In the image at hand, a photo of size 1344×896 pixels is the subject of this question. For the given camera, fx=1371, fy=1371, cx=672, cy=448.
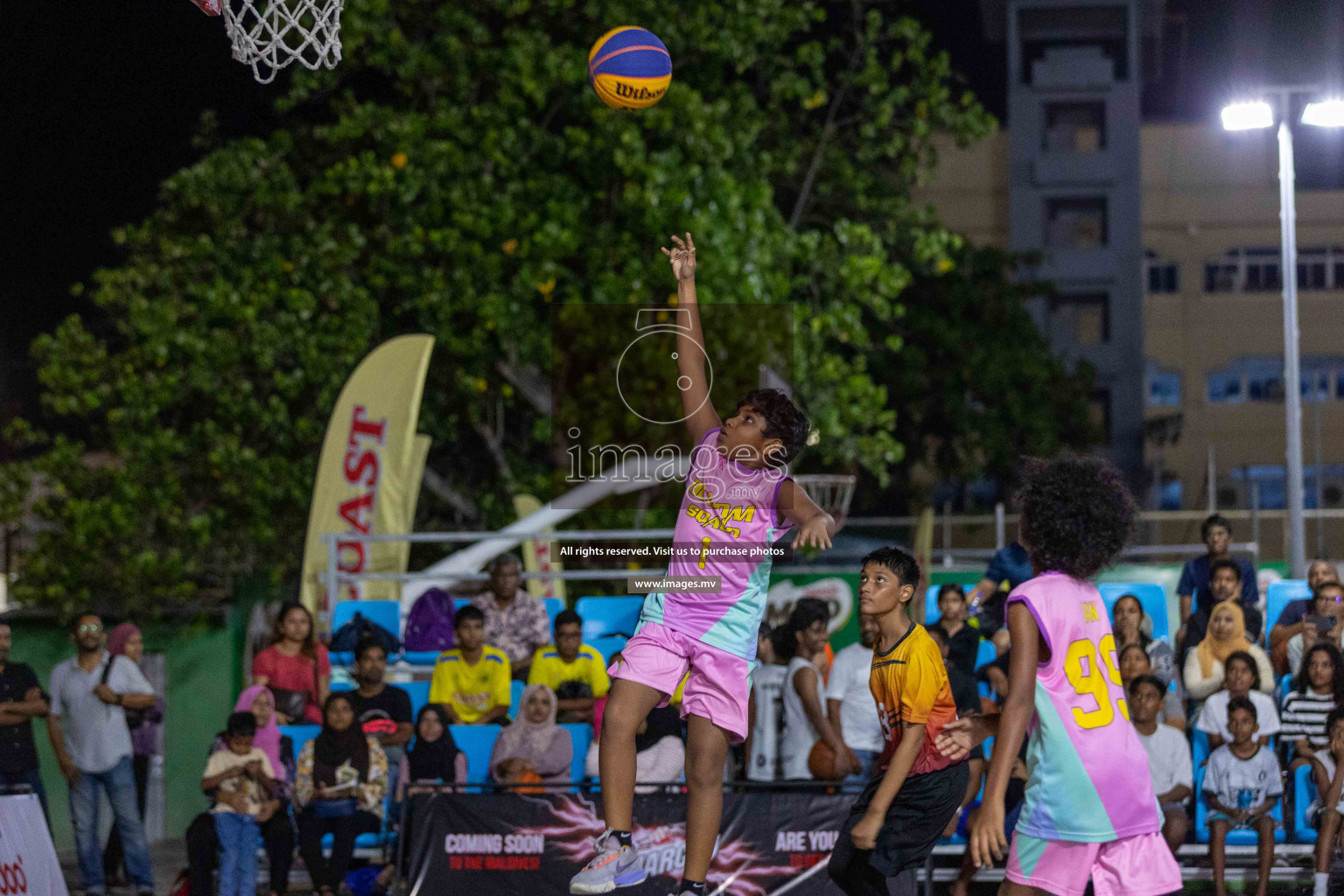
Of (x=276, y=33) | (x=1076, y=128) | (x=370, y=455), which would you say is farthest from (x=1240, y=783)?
(x=1076, y=128)

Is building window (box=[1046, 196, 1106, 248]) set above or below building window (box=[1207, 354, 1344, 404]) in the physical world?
above

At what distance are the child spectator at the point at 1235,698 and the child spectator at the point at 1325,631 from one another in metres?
0.46

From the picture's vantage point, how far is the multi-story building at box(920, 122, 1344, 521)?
3834cm

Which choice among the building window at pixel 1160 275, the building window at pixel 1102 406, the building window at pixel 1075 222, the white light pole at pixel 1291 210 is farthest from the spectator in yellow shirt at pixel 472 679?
the building window at pixel 1160 275

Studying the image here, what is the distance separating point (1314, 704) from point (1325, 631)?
0.69 metres

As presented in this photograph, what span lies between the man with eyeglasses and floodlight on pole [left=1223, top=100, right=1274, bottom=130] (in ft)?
36.0

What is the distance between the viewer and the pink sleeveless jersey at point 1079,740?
4.38 metres

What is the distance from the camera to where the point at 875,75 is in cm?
2114

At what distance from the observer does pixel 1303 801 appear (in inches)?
329

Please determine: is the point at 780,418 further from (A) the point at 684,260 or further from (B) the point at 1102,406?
(B) the point at 1102,406

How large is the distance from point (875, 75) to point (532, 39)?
571 cm

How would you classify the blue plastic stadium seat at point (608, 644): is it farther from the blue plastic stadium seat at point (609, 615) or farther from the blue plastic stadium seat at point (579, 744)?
the blue plastic stadium seat at point (579, 744)

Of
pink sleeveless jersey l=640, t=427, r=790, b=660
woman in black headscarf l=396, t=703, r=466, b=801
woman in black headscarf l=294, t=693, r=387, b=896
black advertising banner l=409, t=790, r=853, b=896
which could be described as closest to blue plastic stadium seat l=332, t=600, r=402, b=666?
woman in black headscarf l=396, t=703, r=466, b=801

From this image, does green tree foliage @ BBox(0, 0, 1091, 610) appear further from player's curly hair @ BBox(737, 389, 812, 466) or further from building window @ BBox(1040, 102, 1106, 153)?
building window @ BBox(1040, 102, 1106, 153)
